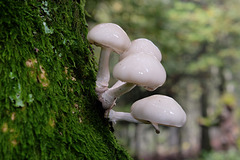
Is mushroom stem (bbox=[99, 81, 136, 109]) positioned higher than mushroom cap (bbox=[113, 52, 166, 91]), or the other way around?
mushroom cap (bbox=[113, 52, 166, 91])

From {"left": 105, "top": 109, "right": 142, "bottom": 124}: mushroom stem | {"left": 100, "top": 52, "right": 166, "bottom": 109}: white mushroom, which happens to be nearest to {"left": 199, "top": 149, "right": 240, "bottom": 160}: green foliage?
{"left": 105, "top": 109, "right": 142, "bottom": 124}: mushroom stem

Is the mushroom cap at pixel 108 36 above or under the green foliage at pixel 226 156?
above

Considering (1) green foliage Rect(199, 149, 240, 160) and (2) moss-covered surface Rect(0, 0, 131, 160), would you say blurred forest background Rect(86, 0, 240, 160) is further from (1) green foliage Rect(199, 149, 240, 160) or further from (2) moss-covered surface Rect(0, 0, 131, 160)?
(2) moss-covered surface Rect(0, 0, 131, 160)

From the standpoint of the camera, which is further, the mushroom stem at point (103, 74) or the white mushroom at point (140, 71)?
the mushroom stem at point (103, 74)

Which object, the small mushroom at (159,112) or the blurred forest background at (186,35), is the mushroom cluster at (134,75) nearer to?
the small mushroom at (159,112)

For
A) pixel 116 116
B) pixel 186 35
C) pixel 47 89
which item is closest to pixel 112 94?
pixel 116 116

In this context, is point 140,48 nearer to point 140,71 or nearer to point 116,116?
point 140,71

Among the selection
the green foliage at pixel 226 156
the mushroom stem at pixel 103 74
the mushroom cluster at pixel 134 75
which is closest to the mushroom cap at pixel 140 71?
the mushroom cluster at pixel 134 75
